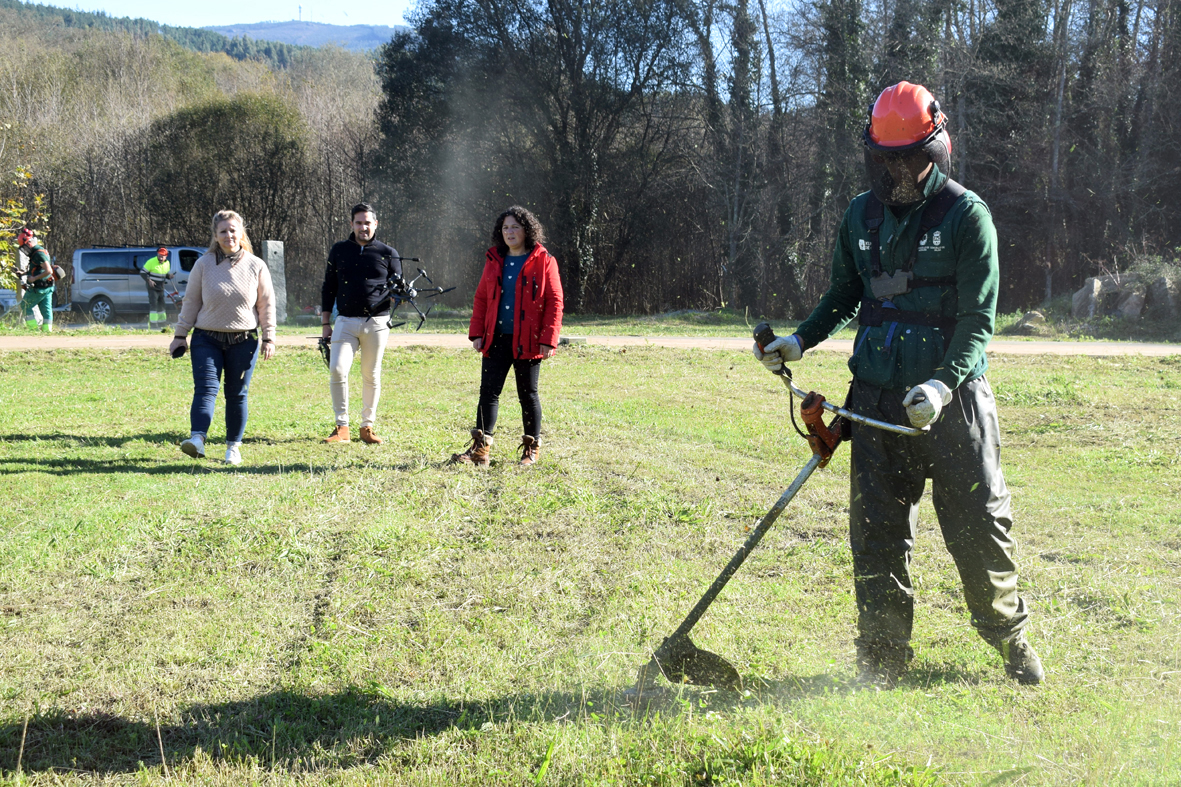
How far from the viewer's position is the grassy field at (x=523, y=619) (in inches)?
117

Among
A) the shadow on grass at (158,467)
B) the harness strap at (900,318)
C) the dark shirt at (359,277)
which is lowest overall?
the shadow on grass at (158,467)

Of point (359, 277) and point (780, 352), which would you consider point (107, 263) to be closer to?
point (359, 277)

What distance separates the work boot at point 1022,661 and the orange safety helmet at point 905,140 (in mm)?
1724

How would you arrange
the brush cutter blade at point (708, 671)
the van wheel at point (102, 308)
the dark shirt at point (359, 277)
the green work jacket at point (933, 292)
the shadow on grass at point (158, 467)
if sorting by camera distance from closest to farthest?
the green work jacket at point (933, 292)
the brush cutter blade at point (708, 671)
the shadow on grass at point (158, 467)
the dark shirt at point (359, 277)
the van wheel at point (102, 308)

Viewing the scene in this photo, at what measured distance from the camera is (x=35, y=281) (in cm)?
1634

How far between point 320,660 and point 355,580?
35.5 inches

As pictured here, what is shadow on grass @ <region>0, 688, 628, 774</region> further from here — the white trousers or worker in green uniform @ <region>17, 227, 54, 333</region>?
worker in green uniform @ <region>17, 227, 54, 333</region>

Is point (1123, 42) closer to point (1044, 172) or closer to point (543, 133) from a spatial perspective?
point (1044, 172)

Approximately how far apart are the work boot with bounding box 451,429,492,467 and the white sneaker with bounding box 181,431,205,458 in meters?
1.87

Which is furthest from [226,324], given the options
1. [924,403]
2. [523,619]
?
Answer: [924,403]

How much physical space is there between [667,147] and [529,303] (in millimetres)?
22248

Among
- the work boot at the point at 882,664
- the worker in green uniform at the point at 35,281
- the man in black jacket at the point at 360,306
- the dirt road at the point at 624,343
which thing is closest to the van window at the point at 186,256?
the worker in green uniform at the point at 35,281

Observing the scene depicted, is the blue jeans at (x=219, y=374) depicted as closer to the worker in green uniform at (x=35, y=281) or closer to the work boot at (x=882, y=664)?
the work boot at (x=882, y=664)

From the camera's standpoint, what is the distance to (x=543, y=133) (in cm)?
2723
